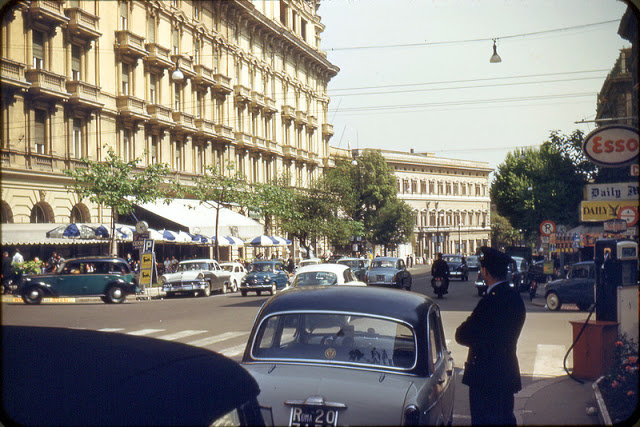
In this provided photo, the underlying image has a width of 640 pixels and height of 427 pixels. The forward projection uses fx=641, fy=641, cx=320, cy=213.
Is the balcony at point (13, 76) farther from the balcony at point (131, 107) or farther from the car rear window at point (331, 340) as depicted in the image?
the balcony at point (131, 107)

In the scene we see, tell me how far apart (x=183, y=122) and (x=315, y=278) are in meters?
6.33

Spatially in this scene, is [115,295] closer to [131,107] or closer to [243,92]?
[131,107]

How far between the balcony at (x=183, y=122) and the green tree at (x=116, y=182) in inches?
50.3

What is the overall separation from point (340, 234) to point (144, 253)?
30484 millimetres

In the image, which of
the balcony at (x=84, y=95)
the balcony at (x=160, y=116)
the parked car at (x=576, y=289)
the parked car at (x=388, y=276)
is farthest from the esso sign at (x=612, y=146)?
the parked car at (x=388, y=276)

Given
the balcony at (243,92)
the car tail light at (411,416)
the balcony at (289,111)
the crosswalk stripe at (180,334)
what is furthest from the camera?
the balcony at (289,111)

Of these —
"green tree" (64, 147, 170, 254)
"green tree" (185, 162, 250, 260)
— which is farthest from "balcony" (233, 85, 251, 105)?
"green tree" (185, 162, 250, 260)

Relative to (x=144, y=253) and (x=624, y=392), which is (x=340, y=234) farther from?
(x=624, y=392)

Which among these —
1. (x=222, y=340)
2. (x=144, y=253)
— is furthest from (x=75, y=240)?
(x=144, y=253)

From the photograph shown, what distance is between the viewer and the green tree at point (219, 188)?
31.3 m

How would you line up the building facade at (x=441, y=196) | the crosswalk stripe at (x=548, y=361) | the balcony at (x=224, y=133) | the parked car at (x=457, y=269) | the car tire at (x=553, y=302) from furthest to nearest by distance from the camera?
the building facade at (x=441, y=196) < the parked car at (x=457, y=269) < the car tire at (x=553, y=302) < the balcony at (x=224, y=133) < the crosswalk stripe at (x=548, y=361)

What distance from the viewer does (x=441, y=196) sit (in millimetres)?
97875

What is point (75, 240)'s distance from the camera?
32.1 ft

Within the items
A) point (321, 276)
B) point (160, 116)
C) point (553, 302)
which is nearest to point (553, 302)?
point (553, 302)
